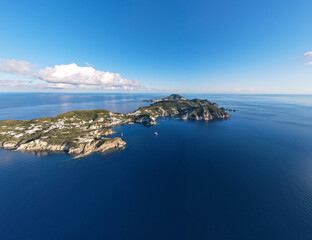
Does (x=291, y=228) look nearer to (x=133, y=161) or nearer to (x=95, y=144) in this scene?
(x=133, y=161)

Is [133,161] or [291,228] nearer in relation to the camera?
[291,228]

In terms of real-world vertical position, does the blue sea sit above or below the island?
below

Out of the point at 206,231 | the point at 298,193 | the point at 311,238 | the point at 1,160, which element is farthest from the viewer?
the point at 1,160

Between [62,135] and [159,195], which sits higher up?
[62,135]

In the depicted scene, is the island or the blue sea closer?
the blue sea

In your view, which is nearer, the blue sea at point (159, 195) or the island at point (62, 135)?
the blue sea at point (159, 195)

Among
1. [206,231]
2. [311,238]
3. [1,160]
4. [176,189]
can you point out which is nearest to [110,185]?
[176,189]

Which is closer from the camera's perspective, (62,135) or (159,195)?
(159,195)

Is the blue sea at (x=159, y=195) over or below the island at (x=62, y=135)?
below
